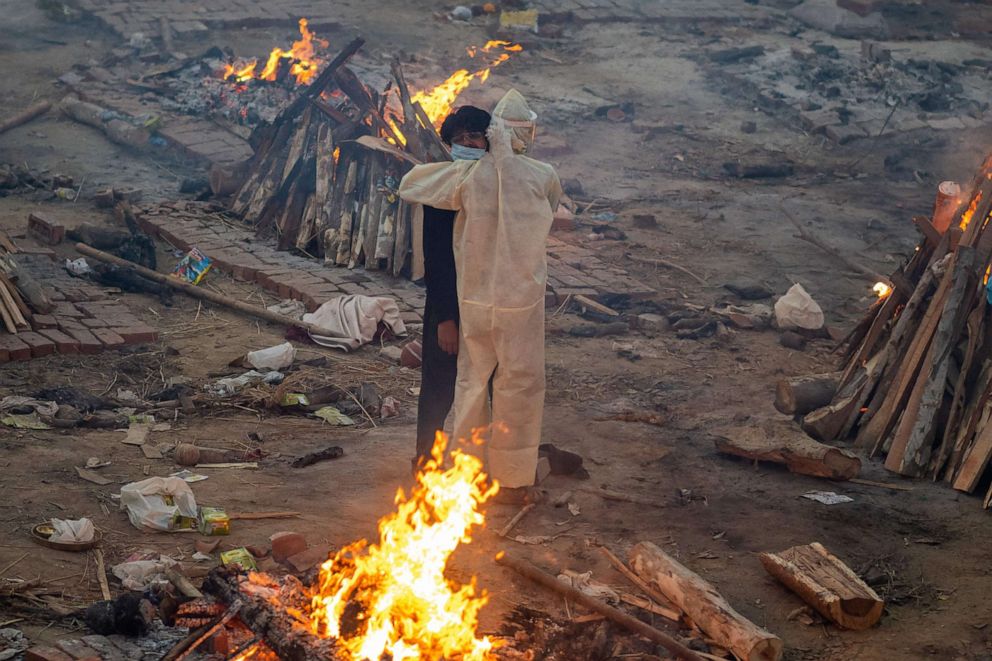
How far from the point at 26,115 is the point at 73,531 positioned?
36.1ft

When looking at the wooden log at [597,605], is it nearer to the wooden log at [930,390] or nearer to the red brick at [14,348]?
the wooden log at [930,390]

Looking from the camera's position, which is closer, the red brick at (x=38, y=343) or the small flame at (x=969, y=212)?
the small flame at (x=969, y=212)

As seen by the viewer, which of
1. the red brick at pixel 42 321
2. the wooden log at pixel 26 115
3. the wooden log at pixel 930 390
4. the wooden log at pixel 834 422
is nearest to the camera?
the wooden log at pixel 930 390

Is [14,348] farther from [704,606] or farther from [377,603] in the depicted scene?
[704,606]

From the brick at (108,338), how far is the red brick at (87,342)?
4 cm

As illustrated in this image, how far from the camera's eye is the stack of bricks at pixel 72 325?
7617 millimetres

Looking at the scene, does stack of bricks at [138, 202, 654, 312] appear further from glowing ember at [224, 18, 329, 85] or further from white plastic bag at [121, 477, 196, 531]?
glowing ember at [224, 18, 329, 85]

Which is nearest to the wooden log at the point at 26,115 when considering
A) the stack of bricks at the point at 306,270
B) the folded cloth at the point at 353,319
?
the stack of bricks at the point at 306,270

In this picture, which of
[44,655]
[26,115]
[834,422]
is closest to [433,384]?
[44,655]

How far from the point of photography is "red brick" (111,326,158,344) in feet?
26.6

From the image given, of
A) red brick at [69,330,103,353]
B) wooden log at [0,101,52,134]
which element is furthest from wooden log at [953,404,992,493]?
wooden log at [0,101,52,134]

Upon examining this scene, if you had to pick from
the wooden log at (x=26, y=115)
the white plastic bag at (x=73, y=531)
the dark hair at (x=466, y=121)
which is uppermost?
the dark hair at (x=466, y=121)

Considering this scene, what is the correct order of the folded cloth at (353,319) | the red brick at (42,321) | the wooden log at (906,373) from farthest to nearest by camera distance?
the folded cloth at (353,319), the red brick at (42,321), the wooden log at (906,373)

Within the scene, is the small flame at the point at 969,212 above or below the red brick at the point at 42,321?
above
